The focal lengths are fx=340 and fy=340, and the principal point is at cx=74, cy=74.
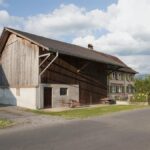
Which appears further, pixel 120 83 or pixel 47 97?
pixel 120 83

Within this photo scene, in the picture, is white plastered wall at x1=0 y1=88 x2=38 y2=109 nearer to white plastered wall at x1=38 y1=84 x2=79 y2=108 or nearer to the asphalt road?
white plastered wall at x1=38 y1=84 x2=79 y2=108

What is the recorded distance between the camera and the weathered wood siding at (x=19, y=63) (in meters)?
30.1

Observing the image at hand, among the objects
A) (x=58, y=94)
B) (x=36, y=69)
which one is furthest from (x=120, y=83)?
(x=36, y=69)

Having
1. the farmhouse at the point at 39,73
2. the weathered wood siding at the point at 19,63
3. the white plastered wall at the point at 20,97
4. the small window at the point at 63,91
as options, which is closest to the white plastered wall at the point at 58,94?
the farmhouse at the point at 39,73

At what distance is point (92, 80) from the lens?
124ft

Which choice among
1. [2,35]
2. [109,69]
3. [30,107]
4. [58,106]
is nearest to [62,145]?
[30,107]

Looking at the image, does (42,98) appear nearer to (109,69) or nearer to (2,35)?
(2,35)

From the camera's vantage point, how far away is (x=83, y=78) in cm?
3581

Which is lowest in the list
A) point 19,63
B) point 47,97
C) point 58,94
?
point 47,97

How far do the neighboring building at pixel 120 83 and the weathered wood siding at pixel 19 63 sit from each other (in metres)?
22.3

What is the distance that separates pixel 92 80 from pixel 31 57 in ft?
31.7

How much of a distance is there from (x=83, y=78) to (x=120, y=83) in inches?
925

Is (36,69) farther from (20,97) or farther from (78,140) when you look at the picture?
(78,140)

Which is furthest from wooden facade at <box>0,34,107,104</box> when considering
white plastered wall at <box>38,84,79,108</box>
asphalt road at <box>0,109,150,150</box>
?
asphalt road at <box>0,109,150,150</box>
